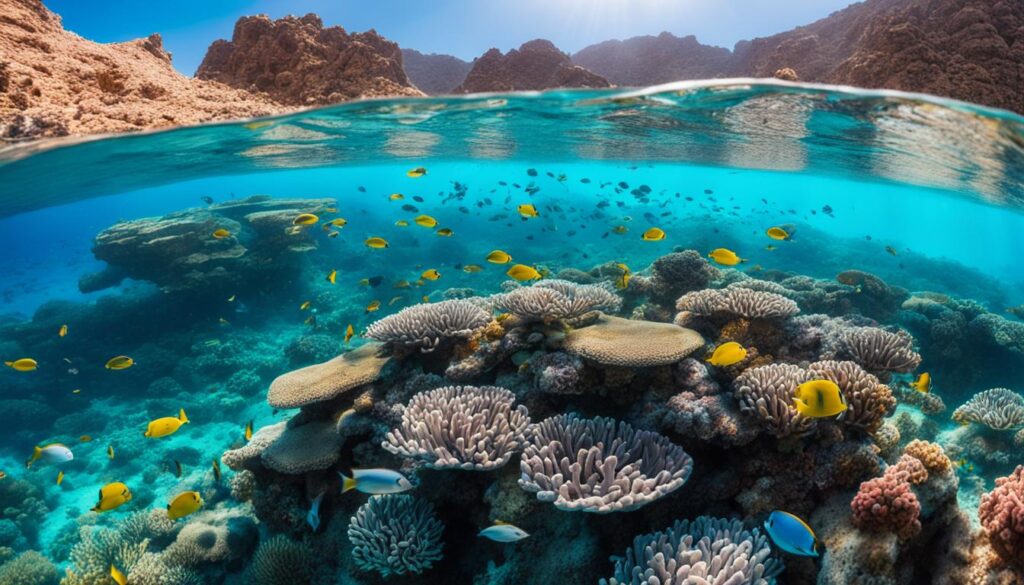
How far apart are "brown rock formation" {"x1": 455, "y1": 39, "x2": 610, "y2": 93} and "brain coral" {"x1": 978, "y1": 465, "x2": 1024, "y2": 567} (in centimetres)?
1333

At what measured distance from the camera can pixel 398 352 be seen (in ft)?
21.9

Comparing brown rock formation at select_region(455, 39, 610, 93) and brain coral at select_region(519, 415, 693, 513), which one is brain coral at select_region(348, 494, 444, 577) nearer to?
Result: brain coral at select_region(519, 415, 693, 513)

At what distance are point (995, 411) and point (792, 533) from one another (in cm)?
793

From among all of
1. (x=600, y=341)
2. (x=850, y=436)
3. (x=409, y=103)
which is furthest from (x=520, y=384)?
(x=409, y=103)

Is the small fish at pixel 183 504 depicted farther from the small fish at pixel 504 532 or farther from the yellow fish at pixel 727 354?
the yellow fish at pixel 727 354

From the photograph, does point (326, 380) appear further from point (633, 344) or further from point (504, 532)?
point (633, 344)

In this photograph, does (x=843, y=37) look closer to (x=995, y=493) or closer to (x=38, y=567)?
(x=995, y=493)

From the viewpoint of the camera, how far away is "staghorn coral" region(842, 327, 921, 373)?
5.95 meters

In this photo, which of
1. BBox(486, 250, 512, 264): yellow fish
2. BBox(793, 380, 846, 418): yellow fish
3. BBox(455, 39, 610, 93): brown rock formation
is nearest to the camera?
BBox(793, 380, 846, 418): yellow fish

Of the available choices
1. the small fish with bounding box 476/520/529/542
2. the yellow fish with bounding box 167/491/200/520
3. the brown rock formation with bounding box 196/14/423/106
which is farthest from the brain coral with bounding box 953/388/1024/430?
the brown rock formation with bounding box 196/14/423/106

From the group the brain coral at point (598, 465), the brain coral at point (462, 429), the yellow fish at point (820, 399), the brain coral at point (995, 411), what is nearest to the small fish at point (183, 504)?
the brain coral at point (462, 429)

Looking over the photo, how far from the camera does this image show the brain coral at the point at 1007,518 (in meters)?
3.75

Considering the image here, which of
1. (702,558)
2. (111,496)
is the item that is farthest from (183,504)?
(702,558)

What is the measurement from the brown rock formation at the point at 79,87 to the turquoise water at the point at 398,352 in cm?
197
